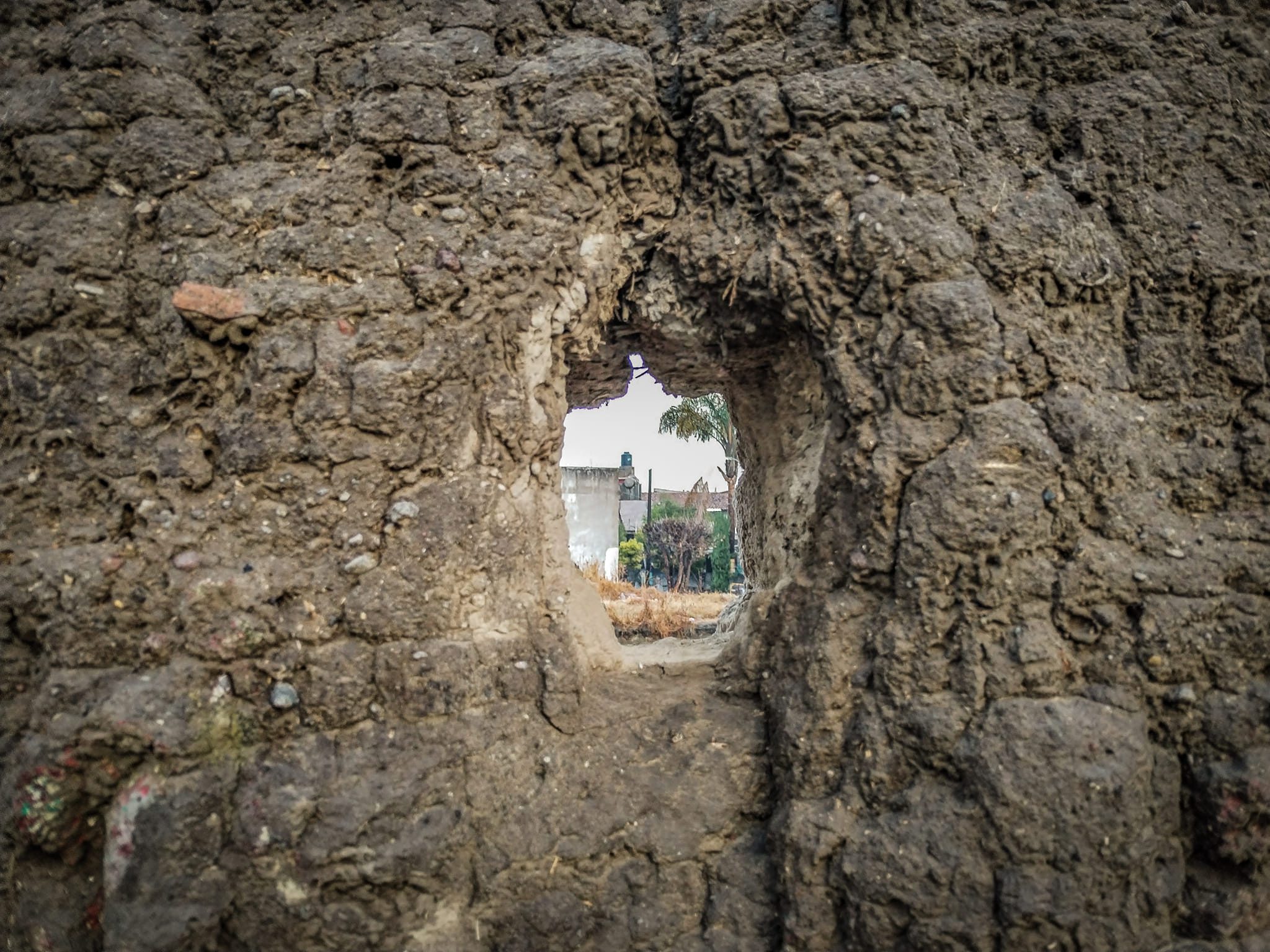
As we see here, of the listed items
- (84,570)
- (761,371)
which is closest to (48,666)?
(84,570)

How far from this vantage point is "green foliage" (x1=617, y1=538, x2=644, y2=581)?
16016 millimetres

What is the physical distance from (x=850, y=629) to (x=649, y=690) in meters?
0.71

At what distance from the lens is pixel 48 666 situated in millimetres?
1907

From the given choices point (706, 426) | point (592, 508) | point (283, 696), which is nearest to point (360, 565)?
point (283, 696)

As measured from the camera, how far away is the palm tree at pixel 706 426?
16984 mm

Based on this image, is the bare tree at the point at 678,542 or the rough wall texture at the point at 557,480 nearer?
the rough wall texture at the point at 557,480

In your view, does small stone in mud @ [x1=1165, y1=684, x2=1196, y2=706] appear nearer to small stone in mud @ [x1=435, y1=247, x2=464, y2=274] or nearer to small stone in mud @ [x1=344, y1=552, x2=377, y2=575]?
small stone in mud @ [x1=344, y1=552, x2=377, y2=575]

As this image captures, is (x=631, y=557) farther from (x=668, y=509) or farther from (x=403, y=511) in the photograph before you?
(x=403, y=511)

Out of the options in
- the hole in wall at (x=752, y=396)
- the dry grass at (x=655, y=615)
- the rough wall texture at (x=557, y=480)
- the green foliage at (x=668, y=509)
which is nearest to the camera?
the rough wall texture at (x=557, y=480)

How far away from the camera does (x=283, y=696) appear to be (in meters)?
1.97

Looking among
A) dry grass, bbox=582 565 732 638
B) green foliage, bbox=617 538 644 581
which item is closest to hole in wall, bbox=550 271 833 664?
dry grass, bbox=582 565 732 638

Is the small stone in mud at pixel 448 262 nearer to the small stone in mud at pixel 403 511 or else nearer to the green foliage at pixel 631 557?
the small stone in mud at pixel 403 511

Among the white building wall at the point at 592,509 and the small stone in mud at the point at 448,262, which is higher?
the small stone in mud at the point at 448,262

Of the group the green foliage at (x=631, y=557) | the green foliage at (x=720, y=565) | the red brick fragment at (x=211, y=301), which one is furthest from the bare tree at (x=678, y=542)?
the red brick fragment at (x=211, y=301)
